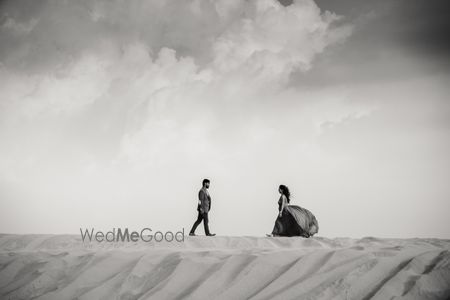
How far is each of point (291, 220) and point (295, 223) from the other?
11 cm

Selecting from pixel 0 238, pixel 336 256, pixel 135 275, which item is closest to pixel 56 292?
pixel 135 275

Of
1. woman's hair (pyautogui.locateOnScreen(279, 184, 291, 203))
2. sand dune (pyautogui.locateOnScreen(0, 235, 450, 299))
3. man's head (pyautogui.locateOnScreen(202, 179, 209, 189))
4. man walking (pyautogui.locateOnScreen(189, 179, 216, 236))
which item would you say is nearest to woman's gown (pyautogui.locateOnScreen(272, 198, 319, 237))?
woman's hair (pyautogui.locateOnScreen(279, 184, 291, 203))

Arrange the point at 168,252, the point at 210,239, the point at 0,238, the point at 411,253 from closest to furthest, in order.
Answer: the point at 411,253, the point at 168,252, the point at 210,239, the point at 0,238

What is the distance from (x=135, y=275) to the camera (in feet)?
14.1

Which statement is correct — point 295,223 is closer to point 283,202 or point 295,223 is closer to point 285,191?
point 283,202

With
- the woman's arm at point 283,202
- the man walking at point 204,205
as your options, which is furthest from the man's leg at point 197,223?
the woman's arm at point 283,202

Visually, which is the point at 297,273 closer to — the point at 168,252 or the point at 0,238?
the point at 168,252

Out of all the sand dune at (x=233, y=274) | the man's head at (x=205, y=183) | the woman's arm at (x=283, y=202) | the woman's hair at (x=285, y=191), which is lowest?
the sand dune at (x=233, y=274)

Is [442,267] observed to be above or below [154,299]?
above

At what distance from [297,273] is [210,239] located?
3585mm

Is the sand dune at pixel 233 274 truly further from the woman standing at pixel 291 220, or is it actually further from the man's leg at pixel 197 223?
the woman standing at pixel 291 220

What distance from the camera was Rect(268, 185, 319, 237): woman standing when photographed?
884cm

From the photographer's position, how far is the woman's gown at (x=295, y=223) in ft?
29.0

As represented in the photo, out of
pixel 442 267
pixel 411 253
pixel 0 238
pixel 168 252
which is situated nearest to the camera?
pixel 442 267
